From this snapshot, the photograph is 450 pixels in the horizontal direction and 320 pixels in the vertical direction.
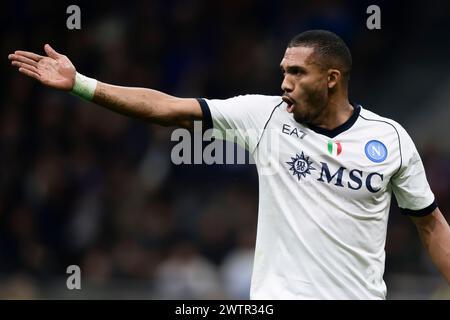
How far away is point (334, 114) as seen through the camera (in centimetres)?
642

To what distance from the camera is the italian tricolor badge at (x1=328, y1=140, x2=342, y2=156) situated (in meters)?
6.25

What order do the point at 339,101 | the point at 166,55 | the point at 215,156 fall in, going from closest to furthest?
the point at 339,101 < the point at 215,156 < the point at 166,55

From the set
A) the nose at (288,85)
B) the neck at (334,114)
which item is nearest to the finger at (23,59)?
the nose at (288,85)

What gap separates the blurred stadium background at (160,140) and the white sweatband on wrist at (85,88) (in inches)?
225

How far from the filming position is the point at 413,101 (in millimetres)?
13891

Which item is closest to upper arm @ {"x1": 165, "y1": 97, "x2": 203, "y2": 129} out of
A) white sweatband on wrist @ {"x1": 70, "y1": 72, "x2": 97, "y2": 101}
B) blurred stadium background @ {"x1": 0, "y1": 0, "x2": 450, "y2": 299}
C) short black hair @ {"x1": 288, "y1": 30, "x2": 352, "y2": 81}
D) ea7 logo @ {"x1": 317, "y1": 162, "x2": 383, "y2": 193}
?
white sweatband on wrist @ {"x1": 70, "y1": 72, "x2": 97, "y2": 101}

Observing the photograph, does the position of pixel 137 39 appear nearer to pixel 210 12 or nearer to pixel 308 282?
pixel 210 12

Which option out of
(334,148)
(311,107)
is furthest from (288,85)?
(334,148)

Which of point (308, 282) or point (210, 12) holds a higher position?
point (210, 12)

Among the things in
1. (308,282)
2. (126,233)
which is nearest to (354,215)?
(308,282)

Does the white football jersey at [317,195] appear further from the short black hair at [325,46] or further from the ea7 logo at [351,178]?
the short black hair at [325,46]

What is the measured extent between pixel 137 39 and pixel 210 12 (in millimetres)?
1095

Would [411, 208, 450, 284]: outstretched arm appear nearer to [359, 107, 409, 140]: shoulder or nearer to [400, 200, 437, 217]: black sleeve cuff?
[400, 200, 437, 217]: black sleeve cuff

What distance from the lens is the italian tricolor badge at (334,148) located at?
6.25 m
